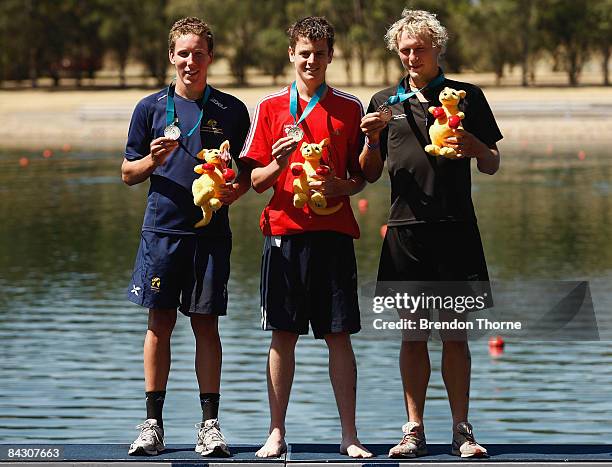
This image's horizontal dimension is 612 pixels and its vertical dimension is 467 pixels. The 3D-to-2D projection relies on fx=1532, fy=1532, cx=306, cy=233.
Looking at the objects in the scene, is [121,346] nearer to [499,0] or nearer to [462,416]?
[462,416]

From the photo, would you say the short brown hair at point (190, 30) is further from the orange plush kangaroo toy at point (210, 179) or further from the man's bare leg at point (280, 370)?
the man's bare leg at point (280, 370)

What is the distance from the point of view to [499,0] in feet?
245

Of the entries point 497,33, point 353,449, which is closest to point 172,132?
point 353,449

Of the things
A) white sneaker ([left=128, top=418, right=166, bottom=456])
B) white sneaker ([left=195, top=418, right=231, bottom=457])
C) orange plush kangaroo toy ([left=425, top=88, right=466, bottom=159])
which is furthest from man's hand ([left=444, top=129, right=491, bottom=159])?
white sneaker ([left=128, top=418, right=166, bottom=456])

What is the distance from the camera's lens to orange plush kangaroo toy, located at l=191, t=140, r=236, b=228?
6.73 m

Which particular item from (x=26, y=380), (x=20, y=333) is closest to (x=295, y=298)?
(x=26, y=380)

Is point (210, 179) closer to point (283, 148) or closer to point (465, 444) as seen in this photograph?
point (283, 148)

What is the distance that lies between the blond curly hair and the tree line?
2526 inches

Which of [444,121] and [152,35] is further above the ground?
[152,35]

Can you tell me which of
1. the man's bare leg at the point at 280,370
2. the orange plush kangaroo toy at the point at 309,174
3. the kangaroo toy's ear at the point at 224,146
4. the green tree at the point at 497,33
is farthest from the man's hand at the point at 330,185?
the green tree at the point at 497,33

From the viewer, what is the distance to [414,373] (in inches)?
272

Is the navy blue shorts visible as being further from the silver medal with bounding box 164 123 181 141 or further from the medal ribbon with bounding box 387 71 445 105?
the medal ribbon with bounding box 387 71 445 105

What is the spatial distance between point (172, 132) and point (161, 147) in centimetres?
10

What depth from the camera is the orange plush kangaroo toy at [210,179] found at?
6.73m
